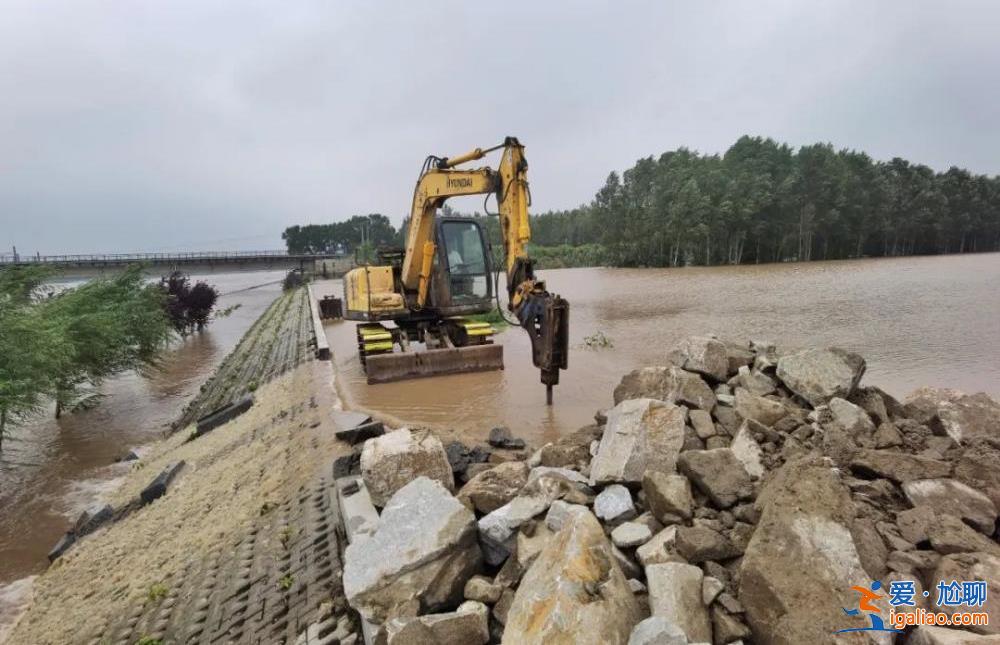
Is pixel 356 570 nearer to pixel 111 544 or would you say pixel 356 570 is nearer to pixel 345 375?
pixel 111 544

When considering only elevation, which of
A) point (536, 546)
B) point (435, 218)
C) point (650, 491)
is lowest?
point (536, 546)

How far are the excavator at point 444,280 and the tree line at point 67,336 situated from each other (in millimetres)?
5630

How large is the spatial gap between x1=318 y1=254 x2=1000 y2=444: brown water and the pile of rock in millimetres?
2949

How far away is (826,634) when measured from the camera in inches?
80.4

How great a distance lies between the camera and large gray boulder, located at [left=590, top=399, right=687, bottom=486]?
3.35 meters

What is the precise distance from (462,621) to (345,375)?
29.4 feet

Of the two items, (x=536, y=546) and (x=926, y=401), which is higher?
(x=926, y=401)

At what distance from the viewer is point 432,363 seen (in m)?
9.97

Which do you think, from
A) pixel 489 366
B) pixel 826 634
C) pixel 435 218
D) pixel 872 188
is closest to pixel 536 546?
pixel 826 634

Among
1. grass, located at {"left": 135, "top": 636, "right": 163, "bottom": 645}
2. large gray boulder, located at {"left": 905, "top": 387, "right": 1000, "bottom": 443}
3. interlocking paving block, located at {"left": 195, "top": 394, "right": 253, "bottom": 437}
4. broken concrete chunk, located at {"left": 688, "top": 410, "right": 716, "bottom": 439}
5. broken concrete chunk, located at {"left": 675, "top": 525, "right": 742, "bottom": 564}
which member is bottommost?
interlocking paving block, located at {"left": 195, "top": 394, "right": 253, "bottom": 437}

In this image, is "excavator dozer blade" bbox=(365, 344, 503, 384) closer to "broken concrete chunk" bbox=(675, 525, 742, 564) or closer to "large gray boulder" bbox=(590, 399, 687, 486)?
"large gray boulder" bbox=(590, 399, 687, 486)

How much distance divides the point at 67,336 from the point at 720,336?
15952mm

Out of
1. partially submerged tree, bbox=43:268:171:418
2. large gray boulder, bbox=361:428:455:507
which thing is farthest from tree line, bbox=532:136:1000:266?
large gray boulder, bbox=361:428:455:507

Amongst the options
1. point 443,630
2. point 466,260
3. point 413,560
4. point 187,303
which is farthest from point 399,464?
point 187,303
